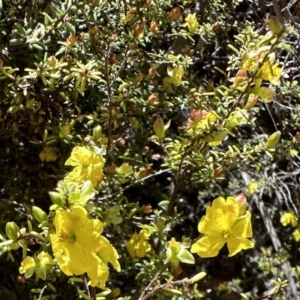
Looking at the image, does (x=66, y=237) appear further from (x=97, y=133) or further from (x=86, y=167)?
(x=97, y=133)

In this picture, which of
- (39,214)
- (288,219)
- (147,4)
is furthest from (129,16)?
(288,219)

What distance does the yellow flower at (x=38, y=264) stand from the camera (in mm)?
1079

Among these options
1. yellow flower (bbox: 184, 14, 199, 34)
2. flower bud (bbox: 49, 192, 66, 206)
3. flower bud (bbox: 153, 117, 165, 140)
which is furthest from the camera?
yellow flower (bbox: 184, 14, 199, 34)

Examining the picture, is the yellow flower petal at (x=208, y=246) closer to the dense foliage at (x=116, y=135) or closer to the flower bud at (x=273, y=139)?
the dense foliage at (x=116, y=135)

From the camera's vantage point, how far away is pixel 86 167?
1187 millimetres

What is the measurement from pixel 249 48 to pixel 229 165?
323mm

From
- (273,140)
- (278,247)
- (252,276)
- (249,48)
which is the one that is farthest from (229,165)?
(252,276)

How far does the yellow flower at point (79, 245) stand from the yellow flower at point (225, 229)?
0.21 meters

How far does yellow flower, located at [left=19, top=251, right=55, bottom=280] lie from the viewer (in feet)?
3.54

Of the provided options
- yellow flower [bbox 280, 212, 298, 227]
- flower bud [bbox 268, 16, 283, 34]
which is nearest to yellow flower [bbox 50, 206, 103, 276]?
flower bud [bbox 268, 16, 283, 34]

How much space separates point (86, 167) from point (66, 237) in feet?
0.75

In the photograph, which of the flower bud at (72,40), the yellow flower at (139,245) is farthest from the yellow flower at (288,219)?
the flower bud at (72,40)

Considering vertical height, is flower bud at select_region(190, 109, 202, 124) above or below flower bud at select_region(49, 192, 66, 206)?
above

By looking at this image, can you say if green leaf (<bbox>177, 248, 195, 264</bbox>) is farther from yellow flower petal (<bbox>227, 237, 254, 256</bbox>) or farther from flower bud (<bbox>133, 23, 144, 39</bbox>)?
flower bud (<bbox>133, 23, 144, 39</bbox>)
